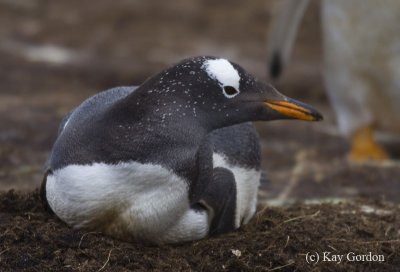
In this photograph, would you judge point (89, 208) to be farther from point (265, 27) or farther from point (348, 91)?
point (265, 27)

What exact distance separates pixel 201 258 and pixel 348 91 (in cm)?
400

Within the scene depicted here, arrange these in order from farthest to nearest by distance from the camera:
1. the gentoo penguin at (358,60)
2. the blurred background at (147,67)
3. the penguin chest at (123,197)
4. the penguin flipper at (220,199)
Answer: the gentoo penguin at (358,60) < the blurred background at (147,67) < the penguin flipper at (220,199) < the penguin chest at (123,197)

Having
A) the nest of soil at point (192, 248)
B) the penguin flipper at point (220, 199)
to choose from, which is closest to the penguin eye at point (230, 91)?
the penguin flipper at point (220, 199)

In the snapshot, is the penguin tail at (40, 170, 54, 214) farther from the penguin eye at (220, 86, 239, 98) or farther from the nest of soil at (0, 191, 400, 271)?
the penguin eye at (220, 86, 239, 98)

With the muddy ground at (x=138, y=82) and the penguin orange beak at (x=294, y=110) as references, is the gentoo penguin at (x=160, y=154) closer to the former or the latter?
the penguin orange beak at (x=294, y=110)

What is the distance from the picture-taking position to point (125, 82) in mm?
10320

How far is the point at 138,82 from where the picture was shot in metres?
10.2

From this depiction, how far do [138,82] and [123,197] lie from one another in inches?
272

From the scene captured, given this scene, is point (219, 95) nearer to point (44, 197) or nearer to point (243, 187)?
point (243, 187)

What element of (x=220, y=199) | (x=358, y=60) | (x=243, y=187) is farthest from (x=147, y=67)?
(x=220, y=199)

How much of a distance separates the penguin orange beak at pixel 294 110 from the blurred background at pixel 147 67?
7.01 ft

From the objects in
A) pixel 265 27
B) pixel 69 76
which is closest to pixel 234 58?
pixel 265 27

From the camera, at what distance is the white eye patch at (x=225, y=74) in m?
3.52

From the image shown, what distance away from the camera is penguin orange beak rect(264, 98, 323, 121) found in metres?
3.54
